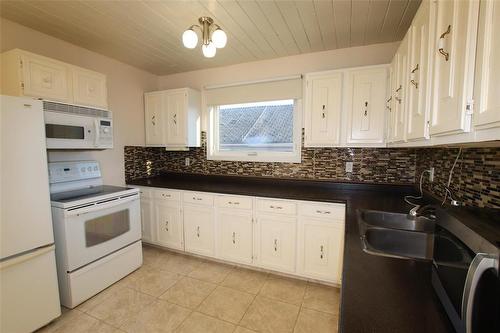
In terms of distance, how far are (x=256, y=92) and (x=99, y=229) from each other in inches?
88.9

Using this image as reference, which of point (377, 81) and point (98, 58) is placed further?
point (98, 58)

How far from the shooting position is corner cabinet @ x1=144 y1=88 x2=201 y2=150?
309 cm

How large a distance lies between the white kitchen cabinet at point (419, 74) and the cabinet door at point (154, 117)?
2.84 metres

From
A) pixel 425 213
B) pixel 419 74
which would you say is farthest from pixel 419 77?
pixel 425 213

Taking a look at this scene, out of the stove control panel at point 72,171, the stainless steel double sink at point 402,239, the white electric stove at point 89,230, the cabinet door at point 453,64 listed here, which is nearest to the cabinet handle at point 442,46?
the cabinet door at point 453,64

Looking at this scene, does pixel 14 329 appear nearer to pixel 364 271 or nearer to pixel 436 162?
pixel 364 271

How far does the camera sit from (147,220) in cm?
307

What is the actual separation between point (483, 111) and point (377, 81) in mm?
1819

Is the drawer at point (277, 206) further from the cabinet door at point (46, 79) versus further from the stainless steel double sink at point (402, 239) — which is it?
the cabinet door at point (46, 79)

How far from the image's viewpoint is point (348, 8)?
1.84m

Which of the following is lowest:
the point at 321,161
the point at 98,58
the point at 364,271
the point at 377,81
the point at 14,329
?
the point at 14,329

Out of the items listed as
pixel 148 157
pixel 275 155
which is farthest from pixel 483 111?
pixel 148 157

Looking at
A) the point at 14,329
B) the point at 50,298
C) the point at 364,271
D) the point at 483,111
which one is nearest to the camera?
the point at 483,111

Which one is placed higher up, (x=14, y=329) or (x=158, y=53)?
(x=158, y=53)
